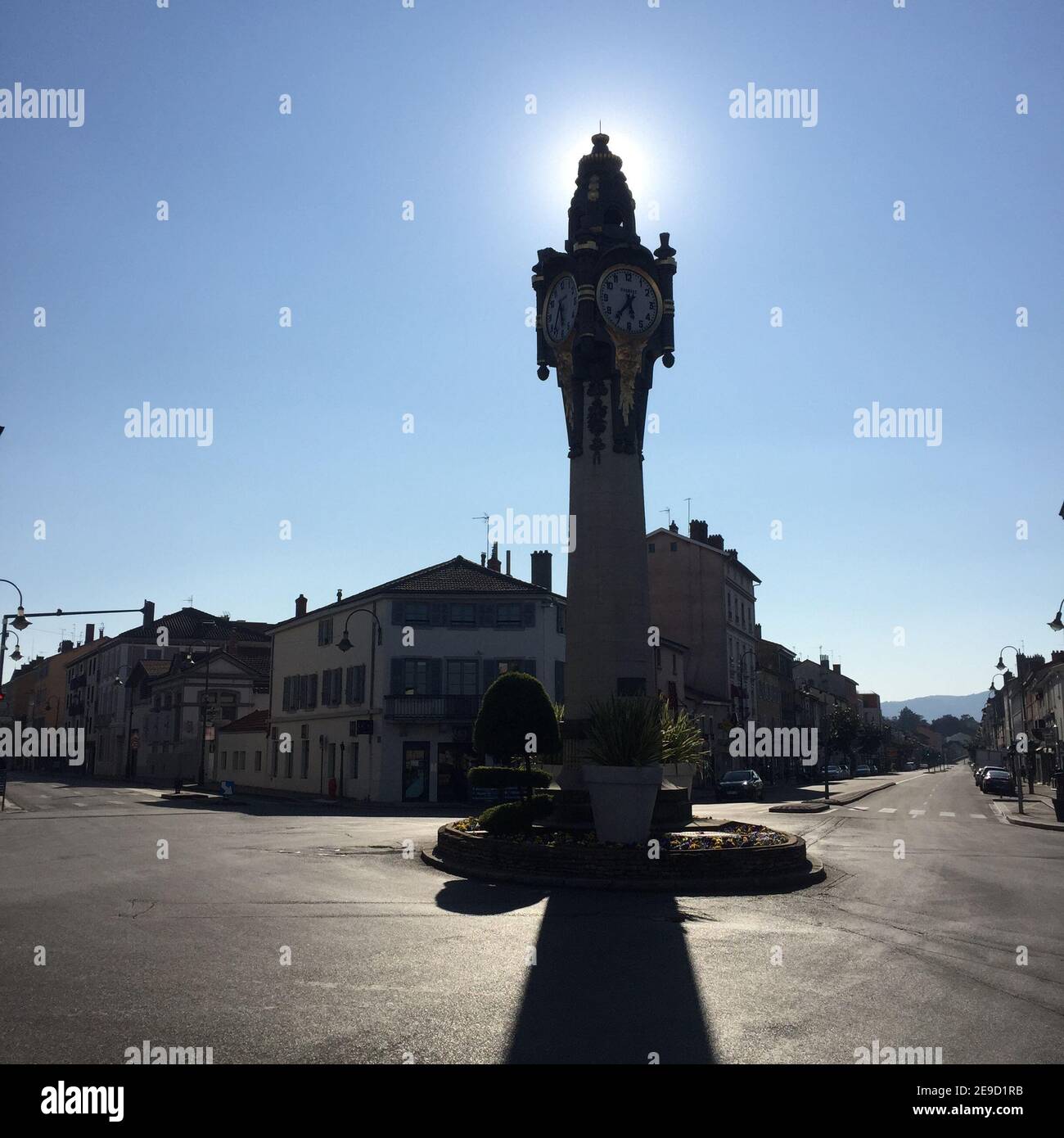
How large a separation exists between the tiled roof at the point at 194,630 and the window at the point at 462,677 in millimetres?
42743

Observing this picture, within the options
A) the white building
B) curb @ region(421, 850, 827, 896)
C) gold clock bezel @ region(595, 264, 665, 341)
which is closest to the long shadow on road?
curb @ region(421, 850, 827, 896)

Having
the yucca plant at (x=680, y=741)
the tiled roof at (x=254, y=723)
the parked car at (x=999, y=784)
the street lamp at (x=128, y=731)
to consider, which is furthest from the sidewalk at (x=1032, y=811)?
the street lamp at (x=128, y=731)

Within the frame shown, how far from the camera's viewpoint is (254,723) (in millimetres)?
60125

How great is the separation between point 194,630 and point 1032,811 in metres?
70.3

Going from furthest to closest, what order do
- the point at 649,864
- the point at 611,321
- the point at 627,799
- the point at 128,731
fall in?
1. the point at 128,731
2. the point at 611,321
3. the point at 627,799
4. the point at 649,864

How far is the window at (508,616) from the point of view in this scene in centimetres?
4509

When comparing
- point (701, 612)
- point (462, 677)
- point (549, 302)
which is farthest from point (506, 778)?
point (701, 612)

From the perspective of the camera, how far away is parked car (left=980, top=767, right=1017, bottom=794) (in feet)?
181

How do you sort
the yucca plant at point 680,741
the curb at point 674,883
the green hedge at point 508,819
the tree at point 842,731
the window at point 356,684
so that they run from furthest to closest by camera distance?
the tree at point 842,731
the window at point 356,684
the green hedge at point 508,819
the yucca plant at point 680,741
the curb at point 674,883

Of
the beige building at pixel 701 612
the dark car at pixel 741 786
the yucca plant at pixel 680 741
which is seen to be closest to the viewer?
the yucca plant at pixel 680 741

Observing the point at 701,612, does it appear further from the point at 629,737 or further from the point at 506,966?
the point at 506,966

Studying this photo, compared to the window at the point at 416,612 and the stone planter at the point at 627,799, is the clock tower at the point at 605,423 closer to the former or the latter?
the stone planter at the point at 627,799

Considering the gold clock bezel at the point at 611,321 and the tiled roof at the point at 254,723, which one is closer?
the gold clock bezel at the point at 611,321

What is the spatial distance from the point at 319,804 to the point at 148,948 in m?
31.5
